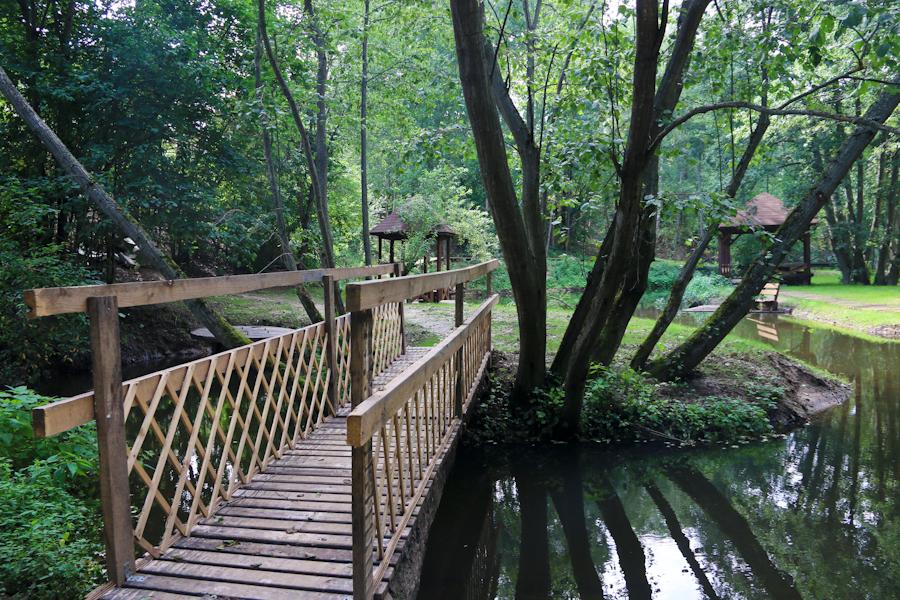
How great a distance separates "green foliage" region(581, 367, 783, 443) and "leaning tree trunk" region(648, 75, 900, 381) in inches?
31.7

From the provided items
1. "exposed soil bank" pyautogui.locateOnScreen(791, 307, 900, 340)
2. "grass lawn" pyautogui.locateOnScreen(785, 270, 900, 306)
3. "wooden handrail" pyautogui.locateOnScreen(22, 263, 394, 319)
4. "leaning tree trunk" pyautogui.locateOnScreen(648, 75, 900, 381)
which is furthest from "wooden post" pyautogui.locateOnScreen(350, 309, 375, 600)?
"grass lawn" pyautogui.locateOnScreen(785, 270, 900, 306)

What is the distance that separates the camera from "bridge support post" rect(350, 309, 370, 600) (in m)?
2.07

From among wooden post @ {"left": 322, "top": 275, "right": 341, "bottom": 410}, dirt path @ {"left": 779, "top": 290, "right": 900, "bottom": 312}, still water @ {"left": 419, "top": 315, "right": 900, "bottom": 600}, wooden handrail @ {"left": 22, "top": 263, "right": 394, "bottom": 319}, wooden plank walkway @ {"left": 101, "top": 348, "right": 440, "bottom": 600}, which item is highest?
wooden handrail @ {"left": 22, "top": 263, "right": 394, "bottom": 319}

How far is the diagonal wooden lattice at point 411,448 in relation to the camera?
2.47 metres

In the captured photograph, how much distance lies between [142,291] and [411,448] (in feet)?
5.22

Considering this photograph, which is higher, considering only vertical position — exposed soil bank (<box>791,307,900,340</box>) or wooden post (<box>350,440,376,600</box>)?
wooden post (<box>350,440,376,600</box>)

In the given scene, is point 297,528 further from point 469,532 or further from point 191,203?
point 191,203

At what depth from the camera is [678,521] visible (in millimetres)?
4559

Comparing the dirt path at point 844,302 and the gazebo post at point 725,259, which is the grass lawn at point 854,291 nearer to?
the dirt path at point 844,302

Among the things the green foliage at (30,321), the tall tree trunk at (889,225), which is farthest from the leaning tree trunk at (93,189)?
the tall tree trunk at (889,225)

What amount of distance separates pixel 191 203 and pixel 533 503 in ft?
27.8

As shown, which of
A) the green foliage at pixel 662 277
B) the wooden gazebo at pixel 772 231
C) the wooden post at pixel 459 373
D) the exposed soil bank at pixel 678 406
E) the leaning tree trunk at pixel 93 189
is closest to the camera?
the wooden post at pixel 459 373

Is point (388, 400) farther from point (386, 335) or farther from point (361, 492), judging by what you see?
point (386, 335)

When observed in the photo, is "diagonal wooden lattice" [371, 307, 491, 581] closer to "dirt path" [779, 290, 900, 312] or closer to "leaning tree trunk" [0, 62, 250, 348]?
"leaning tree trunk" [0, 62, 250, 348]
